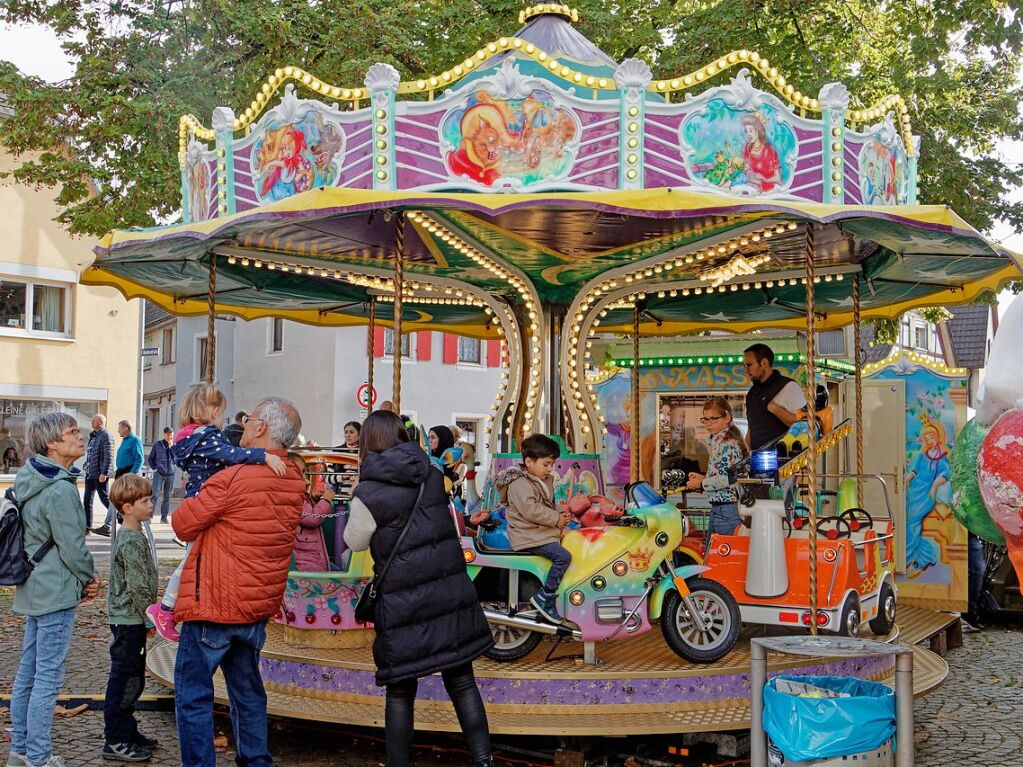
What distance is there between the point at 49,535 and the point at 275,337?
2365cm

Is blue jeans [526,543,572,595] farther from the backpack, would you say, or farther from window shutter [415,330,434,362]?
window shutter [415,330,434,362]

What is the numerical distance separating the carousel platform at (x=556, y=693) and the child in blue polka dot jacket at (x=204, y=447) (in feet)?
3.97

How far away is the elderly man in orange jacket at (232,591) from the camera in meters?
4.83

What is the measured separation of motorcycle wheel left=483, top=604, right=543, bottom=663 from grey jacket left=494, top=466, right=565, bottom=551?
482 mm

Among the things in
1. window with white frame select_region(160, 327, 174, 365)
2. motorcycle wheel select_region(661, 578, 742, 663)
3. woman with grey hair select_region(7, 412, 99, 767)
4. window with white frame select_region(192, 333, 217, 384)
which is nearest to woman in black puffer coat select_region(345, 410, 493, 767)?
woman with grey hair select_region(7, 412, 99, 767)

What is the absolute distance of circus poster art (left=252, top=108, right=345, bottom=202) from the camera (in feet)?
24.1

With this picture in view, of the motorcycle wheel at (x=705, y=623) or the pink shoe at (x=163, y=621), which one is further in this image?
the motorcycle wheel at (x=705, y=623)

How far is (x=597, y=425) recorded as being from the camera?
9828 mm

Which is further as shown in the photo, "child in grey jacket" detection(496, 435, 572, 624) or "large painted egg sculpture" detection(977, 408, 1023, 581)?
"child in grey jacket" detection(496, 435, 572, 624)

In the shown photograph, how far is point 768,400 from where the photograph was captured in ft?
29.1

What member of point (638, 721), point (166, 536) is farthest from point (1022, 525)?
point (166, 536)

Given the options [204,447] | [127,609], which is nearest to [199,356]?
[127,609]

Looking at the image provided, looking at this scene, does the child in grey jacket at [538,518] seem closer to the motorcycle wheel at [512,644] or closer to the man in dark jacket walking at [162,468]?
the motorcycle wheel at [512,644]

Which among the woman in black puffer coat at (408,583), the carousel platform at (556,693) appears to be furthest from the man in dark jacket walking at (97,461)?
the woman in black puffer coat at (408,583)
